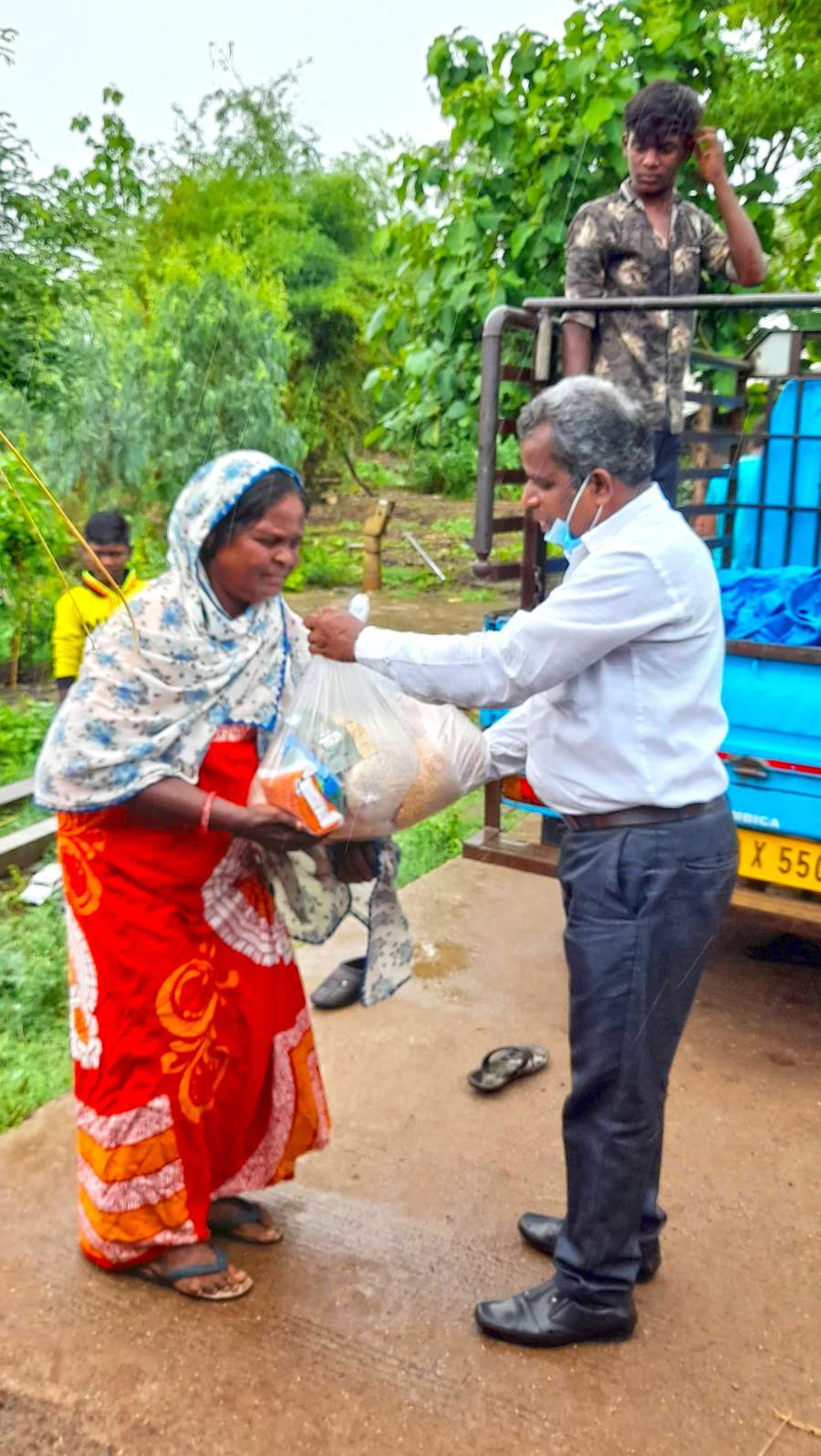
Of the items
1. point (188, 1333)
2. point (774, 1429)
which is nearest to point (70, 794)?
point (188, 1333)

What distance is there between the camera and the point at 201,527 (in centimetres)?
223

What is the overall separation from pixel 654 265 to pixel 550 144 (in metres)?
1.33

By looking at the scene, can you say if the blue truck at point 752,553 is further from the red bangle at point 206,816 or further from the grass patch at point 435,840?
the red bangle at point 206,816

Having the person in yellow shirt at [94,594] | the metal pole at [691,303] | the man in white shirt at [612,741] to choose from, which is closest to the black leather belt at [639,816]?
the man in white shirt at [612,741]

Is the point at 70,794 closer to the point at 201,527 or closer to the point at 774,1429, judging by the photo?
the point at 201,527

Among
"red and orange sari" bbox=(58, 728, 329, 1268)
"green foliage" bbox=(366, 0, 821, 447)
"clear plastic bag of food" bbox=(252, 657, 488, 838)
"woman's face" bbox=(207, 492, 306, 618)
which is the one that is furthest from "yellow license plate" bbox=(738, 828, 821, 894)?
"green foliage" bbox=(366, 0, 821, 447)

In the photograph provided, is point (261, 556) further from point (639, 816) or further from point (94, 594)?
point (94, 594)

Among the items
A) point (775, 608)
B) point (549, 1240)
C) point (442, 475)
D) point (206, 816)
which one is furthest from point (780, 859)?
point (442, 475)

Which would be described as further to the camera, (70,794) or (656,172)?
(656,172)

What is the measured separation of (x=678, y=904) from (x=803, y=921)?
4.69 ft

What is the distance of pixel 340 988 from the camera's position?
156 inches

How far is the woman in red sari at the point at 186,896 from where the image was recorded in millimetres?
2254

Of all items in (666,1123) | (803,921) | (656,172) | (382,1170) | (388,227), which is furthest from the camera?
(388,227)

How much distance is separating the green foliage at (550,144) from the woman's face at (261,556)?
11.1 ft
